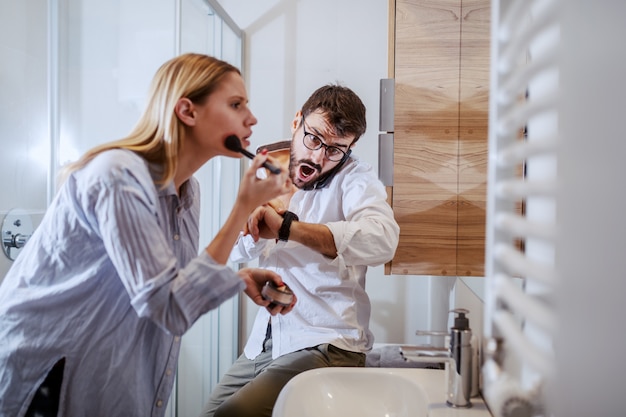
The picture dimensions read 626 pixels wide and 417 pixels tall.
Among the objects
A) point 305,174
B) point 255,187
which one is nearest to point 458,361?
point 255,187

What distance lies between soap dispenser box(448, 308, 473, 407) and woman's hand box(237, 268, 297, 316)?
335 mm

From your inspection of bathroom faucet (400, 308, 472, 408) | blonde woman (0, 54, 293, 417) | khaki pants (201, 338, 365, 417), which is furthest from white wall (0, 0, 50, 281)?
bathroom faucet (400, 308, 472, 408)

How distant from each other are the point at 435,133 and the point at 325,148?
13.2 inches

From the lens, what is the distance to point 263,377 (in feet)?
4.60

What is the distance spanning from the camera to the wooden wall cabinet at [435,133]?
1.42m

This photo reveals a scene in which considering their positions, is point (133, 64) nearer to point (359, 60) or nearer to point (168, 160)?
point (168, 160)

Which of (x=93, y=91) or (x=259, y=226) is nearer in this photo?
(x=259, y=226)

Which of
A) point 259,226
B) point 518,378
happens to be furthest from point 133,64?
point 518,378

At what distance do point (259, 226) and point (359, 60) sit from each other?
113 centimetres

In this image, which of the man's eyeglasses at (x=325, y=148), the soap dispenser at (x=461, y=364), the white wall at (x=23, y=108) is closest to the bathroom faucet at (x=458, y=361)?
the soap dispenser at (x=461, y=364)

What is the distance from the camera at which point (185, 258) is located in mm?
1070

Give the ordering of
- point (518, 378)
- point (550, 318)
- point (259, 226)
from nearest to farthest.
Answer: point (550, 318) → point (518, 378) → point (259, 226)

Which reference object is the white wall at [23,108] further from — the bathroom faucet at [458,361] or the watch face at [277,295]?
the bathroom faucet at [458,361]

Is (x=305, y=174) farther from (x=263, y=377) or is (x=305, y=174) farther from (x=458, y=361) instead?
(x=458, y=361)
